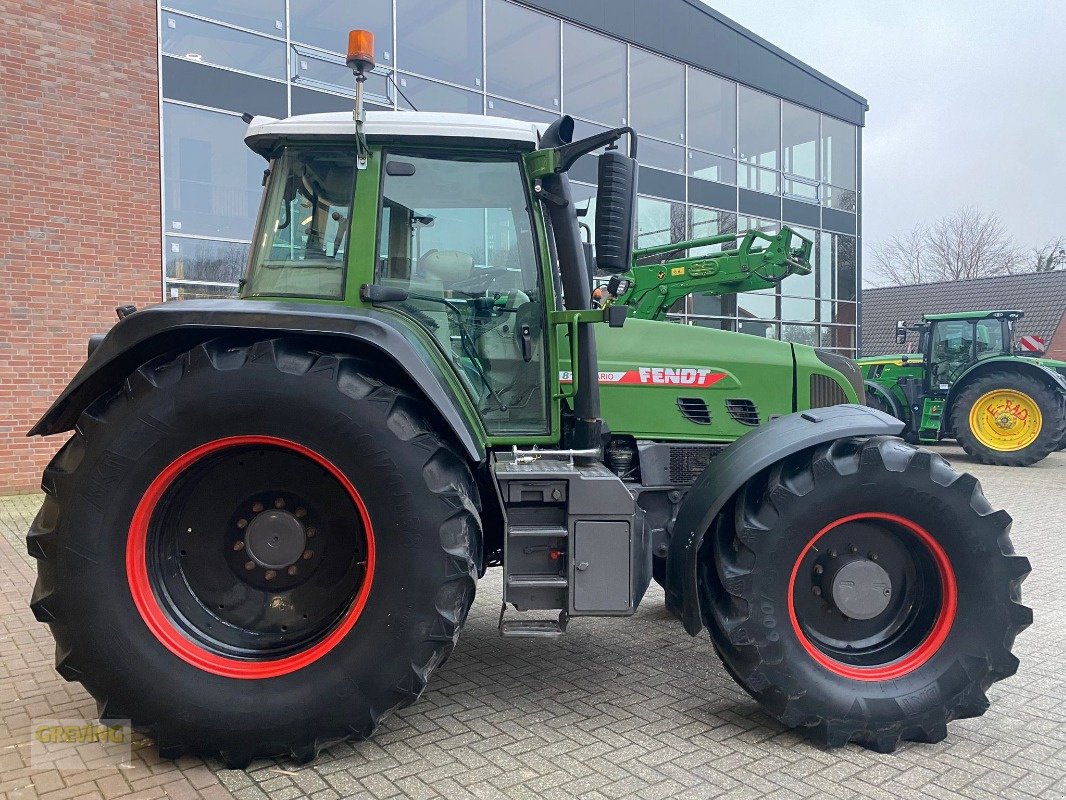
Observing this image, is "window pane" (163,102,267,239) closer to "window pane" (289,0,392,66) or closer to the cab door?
"window pane" (289,0,392,66)

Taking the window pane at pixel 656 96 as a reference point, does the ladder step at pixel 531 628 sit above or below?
below

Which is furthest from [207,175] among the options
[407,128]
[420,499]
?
[420,499]

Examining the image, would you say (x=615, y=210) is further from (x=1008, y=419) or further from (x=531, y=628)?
(x=1008, y=419)

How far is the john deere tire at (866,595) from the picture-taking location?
2979 mm

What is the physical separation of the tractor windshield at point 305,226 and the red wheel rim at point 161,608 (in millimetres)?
764

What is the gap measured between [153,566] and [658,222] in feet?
44.7

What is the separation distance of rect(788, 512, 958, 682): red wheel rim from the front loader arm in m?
5.02

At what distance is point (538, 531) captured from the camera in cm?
312

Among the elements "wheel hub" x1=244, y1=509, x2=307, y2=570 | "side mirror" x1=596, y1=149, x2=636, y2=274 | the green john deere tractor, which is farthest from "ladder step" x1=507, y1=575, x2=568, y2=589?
"side mirror" x1=596, y1=149, x2=636, y2=274

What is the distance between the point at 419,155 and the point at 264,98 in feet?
26.6


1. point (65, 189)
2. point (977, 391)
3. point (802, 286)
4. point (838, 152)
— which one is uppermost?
point (838, 152)

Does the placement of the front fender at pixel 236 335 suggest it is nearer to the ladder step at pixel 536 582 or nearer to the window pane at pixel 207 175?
the ladder step at pixel 536 582

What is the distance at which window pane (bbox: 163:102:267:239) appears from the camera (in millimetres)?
9289

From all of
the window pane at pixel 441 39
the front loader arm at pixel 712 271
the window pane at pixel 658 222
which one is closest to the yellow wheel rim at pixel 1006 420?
the window pane at pixel 658 222
